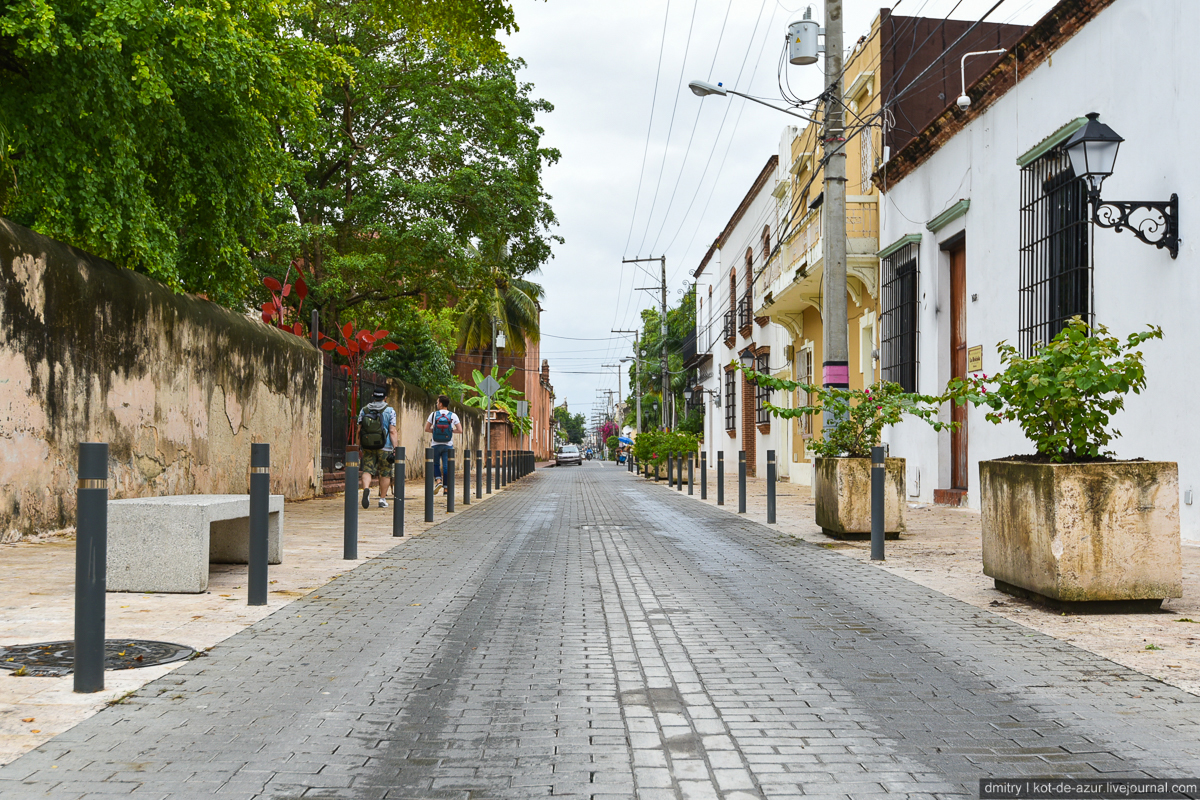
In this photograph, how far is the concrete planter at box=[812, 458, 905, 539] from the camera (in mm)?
11250

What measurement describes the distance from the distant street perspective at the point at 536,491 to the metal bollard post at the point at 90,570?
0.06ft

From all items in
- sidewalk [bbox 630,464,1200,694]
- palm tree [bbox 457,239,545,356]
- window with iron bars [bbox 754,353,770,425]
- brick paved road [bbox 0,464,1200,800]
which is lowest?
brick paved road [bbox 0,464,1200,800]

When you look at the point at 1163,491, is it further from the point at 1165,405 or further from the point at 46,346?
the point at 46,346

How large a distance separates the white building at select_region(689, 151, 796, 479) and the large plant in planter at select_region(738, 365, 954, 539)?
14099 millimetres

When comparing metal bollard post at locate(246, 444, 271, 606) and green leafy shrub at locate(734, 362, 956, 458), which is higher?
green leafy shrub at locate(734, 362, 956, 458)

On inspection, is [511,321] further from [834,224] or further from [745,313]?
[834,224]

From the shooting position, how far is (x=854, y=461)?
11.4m

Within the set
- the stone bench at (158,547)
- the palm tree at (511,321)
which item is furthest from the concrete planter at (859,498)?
the palm tree at (511,321)

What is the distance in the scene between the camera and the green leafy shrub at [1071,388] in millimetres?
6344

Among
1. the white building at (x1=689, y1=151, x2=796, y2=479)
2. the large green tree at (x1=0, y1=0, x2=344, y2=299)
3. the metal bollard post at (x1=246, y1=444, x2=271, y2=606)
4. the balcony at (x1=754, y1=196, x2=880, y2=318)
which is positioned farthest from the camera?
the white building at (x1=689, y1=151, x2=796, y2=479)

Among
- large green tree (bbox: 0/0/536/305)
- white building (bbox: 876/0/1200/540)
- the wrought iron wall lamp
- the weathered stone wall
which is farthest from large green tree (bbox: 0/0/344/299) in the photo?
white building (bbox: 876/0/1200/540)

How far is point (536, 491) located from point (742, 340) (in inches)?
616

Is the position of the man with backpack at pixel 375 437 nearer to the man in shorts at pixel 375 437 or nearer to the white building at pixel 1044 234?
the man in shorts at pixel 375 437

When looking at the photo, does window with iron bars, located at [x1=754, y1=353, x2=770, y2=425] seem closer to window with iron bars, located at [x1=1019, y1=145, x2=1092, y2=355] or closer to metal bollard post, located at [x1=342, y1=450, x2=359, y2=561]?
window with iron bars, located at [x1=1019, y1=145, x2=1092, y2=355]
